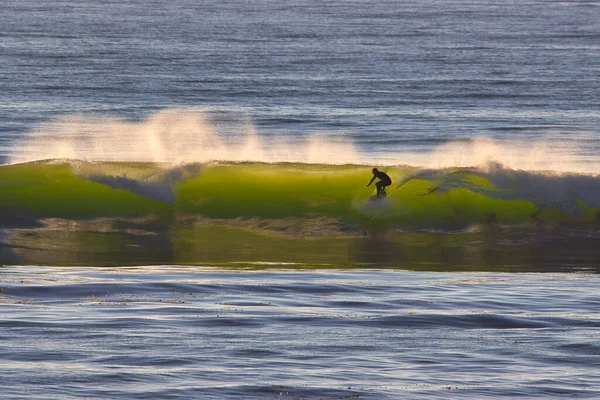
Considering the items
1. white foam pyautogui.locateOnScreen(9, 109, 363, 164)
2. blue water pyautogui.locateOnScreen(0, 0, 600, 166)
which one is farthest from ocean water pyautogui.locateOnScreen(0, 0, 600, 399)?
blue water pyautogui.locateOnScreen(0, 0, 600, 166)

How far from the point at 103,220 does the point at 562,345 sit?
11.3 m

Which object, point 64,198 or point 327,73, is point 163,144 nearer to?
point 64,198

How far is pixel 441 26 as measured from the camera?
275ft

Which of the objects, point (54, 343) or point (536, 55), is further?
point (536, 55)

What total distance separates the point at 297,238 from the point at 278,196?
267 centimetres

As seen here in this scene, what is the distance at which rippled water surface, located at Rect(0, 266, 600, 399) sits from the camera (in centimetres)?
1016

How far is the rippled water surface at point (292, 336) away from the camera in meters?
10.2

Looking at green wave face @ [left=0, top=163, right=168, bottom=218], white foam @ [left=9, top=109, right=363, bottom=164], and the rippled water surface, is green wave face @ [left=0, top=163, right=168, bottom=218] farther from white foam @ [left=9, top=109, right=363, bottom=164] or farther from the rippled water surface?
the rippled water surface

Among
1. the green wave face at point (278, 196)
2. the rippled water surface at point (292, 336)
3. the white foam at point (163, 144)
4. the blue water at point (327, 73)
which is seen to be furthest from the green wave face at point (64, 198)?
the blue water at point (327, 73)

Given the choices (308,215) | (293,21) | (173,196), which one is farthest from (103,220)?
(293,21)

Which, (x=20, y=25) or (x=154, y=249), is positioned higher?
(x=20, y=25)

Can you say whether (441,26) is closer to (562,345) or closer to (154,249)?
(154,249)

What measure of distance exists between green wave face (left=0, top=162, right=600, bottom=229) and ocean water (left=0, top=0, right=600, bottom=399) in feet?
0.17

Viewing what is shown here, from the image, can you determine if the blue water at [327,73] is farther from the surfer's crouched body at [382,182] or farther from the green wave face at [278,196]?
the surfer's crouched body at [382,182]
